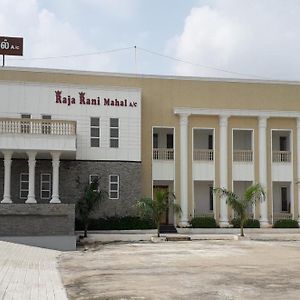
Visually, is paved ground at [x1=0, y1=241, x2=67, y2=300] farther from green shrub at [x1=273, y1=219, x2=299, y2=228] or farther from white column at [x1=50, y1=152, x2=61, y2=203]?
green shrub at [x1=273, y1=219, x2=299, y2=228]

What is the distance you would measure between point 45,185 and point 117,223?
14.5 feet

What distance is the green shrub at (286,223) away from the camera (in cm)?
3244

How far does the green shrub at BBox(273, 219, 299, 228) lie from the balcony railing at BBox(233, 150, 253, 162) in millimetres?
4113

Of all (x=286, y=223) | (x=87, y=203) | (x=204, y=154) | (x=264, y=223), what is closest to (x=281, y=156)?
(x=286, y=223)

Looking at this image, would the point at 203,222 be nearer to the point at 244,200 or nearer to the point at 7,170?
the point at 244,200

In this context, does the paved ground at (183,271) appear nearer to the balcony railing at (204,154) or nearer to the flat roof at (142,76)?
the balcony railing at (204,154)

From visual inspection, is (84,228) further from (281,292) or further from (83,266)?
(281,292)

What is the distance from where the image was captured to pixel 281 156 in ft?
112

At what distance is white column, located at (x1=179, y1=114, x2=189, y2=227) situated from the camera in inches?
1260

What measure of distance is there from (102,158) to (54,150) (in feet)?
14.7

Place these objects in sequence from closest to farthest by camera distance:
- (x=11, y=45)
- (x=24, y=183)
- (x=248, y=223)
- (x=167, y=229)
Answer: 1. (x=24, y=183)
2. (x=167, y=229)
3. (x=248, y=223)
4. (x=11, y=45)

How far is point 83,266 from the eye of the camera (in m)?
17.5

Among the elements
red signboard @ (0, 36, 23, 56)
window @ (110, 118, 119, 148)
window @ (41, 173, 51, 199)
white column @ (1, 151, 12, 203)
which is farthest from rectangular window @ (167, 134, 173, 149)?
white column @ (1, 151, 12, 203)

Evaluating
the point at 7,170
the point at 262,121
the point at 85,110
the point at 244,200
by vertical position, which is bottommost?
the point at 244,200
